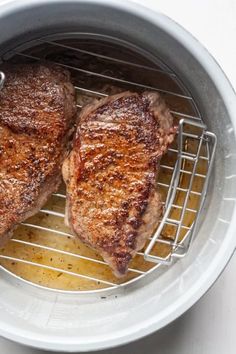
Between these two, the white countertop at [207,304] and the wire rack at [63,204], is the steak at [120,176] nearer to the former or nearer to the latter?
the wire rack at [63,204]

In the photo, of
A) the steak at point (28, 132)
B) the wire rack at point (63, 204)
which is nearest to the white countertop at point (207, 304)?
the wire rack at point (63, 204)

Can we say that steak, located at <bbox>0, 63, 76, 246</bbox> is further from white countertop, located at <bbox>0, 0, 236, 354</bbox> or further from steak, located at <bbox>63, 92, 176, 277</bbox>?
white countertop, located at <bbox>0, 0, 236, 354</bbox>

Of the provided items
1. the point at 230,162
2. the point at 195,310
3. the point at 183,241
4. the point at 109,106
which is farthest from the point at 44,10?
the point at 195,310

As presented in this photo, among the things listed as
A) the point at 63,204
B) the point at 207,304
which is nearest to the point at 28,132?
the point at 63,204

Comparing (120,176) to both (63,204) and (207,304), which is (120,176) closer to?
(63,204)

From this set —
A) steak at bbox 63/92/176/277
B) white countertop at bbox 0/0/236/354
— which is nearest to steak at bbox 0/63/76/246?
Result: steak at bbox 63/92/176/277
